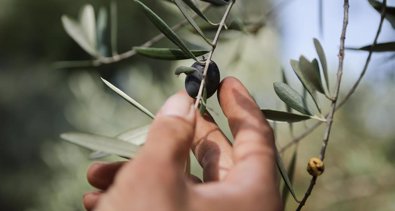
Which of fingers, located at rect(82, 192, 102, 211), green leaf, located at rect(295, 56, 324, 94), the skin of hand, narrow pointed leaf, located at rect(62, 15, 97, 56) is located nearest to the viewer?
the skin of hand

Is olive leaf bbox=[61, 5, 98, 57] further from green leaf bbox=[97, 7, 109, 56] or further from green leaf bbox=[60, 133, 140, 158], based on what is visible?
green leaf bbox=[60, 133, 140, 158]

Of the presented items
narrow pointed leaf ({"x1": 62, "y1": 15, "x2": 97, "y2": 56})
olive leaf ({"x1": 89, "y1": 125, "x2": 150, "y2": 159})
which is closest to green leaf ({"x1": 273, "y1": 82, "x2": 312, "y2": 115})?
olive leaf ({"x1": 89, "y1": 125, "x2": 150, "y2": 159})

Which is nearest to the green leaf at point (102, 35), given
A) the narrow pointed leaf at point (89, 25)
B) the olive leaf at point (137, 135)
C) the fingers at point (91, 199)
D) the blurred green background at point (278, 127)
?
the narrow pointed leaf at point (89, 25)

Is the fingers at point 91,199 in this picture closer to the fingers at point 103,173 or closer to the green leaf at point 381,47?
the fingers at point 103,173

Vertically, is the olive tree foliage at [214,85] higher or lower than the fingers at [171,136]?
lower

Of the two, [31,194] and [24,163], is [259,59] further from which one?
[24,163]

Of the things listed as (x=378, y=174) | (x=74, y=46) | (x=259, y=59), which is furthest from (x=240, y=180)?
(x=74, y=46)

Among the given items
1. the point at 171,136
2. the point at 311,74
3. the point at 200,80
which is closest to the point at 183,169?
the point at 171,136
